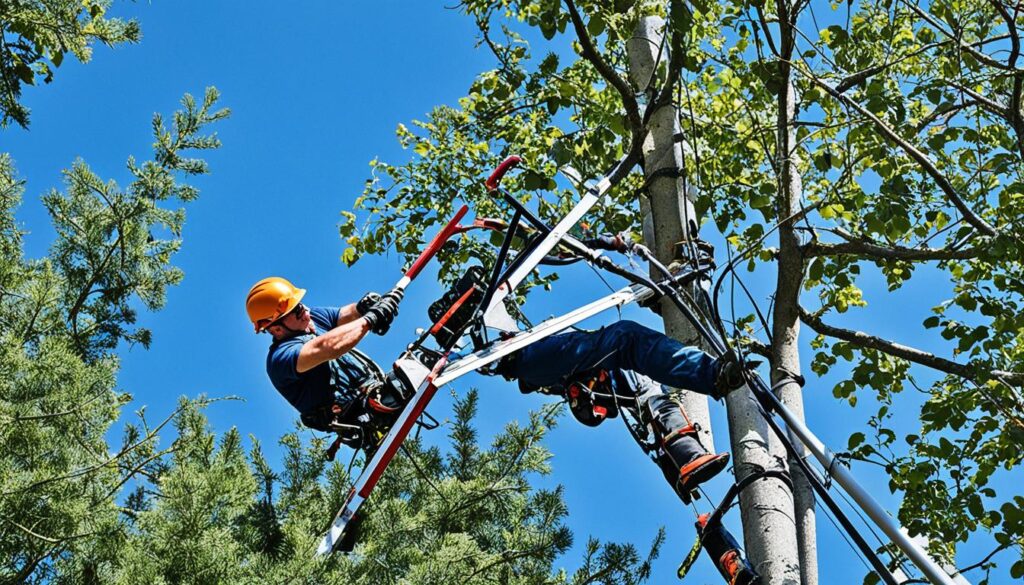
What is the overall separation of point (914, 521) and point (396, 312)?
3581mm

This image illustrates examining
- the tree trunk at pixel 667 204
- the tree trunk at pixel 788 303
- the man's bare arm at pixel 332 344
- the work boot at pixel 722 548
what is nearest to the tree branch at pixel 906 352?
the tree trunk at pixel 788 303

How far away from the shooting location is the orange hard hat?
6672 millimetres

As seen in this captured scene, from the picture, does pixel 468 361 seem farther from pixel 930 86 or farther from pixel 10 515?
pixel 10 515

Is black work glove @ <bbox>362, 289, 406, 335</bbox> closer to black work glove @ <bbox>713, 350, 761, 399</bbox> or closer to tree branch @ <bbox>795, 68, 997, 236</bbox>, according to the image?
black work glove @ <bbox>713, 350, 761, 399</bbox>

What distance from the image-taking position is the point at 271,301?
667 cm

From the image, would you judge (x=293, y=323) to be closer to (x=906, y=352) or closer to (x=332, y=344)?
(x=332, y=344)

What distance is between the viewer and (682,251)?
615cm

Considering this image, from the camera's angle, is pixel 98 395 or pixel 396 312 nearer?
pixel 396 312

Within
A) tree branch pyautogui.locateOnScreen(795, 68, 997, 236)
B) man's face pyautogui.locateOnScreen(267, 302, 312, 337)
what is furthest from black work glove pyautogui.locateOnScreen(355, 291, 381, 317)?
tree branch pyautogui.locateOnScreen(795, 68, 997, 236)

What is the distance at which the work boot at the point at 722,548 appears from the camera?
17.8 ft

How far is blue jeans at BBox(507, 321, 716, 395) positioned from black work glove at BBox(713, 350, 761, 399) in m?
0.05

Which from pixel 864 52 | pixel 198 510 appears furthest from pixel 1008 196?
pixel 198 510

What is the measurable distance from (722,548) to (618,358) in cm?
95

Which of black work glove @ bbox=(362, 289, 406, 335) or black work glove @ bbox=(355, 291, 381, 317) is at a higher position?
black work glove @ bbox=(355, 291, 381, 317)
